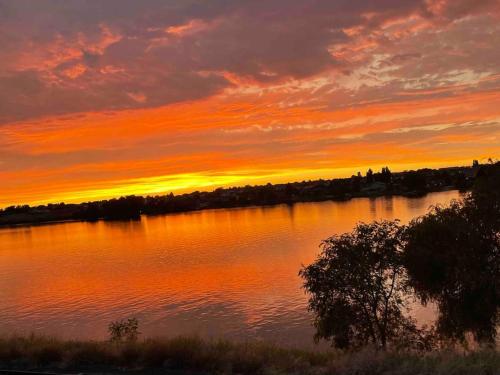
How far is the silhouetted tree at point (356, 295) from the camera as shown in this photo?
24188 mm

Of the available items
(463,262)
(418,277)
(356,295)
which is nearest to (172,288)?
(418,277)

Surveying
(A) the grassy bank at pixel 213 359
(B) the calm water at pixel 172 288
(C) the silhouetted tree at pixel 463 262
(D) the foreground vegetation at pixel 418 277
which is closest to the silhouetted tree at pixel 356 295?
(D) the foreground vegetation at pixel 418 277

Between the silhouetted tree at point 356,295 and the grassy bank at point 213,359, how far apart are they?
389 inches

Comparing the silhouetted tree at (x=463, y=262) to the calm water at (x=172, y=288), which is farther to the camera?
the calm water at (x=172, y=288)

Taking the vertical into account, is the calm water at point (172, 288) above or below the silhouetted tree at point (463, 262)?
below

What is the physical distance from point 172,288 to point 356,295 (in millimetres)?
33792

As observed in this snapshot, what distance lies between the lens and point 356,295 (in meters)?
24.7

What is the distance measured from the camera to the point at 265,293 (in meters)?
46.7

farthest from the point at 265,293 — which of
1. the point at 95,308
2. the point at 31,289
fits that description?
the point at 31,289

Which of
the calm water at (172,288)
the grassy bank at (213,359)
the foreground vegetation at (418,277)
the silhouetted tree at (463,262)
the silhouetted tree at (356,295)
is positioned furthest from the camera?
the calm water at (172,288)

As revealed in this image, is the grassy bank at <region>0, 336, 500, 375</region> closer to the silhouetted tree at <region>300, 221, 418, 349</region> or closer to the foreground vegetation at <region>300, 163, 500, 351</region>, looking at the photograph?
the silhouetted tree at <region>300, 221, 418, 349</region>

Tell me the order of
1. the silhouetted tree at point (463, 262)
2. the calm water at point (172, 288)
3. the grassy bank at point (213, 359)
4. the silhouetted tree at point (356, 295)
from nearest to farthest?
the grassy bank at point (213, 359), the silhouetted tree at point (356, 295), the silhouetted tree at point (463, 262), the calm water at point (172, 288)

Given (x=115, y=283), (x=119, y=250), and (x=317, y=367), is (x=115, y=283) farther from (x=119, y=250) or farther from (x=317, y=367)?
(x=317, y=367)

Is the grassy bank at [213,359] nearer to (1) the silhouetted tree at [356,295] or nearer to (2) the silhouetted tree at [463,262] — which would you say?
(1) the silhouetted tree at [356,295]
